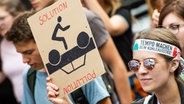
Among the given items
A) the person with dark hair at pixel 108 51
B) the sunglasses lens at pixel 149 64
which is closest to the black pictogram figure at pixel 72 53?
the sunglasses lens at pixel 149 64

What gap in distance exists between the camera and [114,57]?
529 cm

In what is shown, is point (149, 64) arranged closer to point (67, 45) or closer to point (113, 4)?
point (67, 45)

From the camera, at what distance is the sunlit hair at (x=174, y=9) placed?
4.43m

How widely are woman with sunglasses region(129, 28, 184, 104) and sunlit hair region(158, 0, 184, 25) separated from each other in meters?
0.63

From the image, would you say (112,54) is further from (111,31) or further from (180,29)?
(180,29)

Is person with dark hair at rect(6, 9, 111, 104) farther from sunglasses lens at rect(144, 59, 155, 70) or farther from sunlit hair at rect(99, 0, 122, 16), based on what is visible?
sunlit hair at rect(99, 0, 122, 16)

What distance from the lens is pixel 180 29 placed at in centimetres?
438

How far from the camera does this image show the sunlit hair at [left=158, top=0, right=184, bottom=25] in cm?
443

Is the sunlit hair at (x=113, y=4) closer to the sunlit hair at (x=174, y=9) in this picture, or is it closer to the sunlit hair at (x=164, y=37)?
the sunlit hair at (x=174, y=9)

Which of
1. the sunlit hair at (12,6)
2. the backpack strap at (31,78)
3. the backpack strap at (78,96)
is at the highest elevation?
the sunlit hair at (12,6)

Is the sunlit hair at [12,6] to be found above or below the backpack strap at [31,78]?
above

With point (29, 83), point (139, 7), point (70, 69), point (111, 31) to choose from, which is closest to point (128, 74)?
point (111, 31)

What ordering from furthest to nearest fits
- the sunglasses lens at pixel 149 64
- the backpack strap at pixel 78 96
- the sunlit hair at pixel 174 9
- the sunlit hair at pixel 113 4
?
the sunlit hair at pixel 113 4
the sunlit hair at pixel 174 9
the backpack strap at pixel 78 96
the sunglasses lens at pixel 149 64

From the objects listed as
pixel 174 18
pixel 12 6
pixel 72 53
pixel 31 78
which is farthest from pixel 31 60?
pixel 12 6
